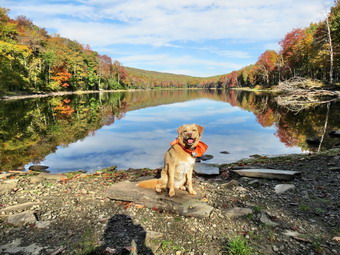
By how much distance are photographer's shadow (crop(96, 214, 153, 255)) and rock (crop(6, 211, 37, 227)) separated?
189 cm

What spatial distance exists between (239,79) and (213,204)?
18689 cm

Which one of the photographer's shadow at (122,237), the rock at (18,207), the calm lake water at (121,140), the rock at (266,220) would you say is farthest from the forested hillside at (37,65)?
the rock at (266,220)

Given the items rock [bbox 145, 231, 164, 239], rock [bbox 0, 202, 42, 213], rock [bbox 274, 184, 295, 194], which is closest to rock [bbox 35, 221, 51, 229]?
rock [bbox 0, 202, 42, 213]

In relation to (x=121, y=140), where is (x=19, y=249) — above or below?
above

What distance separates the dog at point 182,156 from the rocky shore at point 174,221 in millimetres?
711

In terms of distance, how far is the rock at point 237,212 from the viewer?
5629 millimetres

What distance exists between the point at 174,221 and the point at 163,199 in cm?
67

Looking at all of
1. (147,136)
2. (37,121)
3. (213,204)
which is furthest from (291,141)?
(37,121)

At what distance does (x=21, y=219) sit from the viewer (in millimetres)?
5621

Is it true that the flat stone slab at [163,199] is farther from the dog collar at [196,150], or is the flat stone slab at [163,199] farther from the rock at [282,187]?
the rock at [282,187]

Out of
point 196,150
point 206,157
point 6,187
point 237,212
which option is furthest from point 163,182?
point 206,157

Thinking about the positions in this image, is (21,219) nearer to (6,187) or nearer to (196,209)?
(6,187)

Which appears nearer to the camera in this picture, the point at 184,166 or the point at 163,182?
the point at 184,166

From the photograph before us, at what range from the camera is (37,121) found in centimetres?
2614
